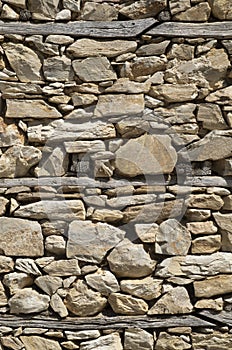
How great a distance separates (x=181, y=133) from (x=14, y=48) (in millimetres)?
1299

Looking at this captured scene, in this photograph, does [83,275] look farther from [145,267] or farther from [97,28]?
[97,28]

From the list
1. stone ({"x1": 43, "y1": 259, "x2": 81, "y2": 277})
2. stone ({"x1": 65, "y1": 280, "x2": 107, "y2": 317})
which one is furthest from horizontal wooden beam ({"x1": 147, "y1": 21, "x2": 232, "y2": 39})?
stone ({"x1": 65, "y1": 280, "x2": 107, "y2": 317})

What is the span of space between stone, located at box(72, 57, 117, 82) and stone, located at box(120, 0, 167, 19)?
1.18 feet

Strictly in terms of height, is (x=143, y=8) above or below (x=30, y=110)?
above

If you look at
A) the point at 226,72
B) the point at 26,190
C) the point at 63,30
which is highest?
the point at 63,30

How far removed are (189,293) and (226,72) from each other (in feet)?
5.18

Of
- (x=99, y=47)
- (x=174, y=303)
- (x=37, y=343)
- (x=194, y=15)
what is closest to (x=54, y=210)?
(x=37, y=343)

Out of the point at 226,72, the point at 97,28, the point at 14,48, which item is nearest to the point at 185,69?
the point at 226,72

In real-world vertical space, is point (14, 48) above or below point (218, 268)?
above

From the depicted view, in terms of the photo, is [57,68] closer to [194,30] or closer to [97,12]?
[97,12]

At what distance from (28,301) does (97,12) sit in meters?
2.07

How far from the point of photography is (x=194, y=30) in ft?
13.0

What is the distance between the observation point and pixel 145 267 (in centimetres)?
400

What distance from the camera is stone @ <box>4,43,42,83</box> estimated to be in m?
3.94
